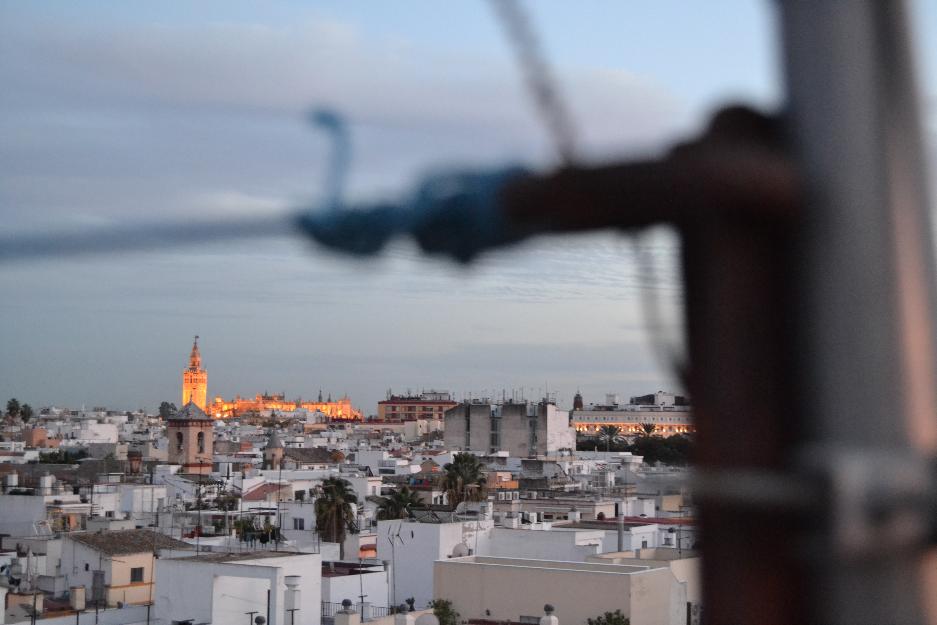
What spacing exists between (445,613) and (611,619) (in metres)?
2.74

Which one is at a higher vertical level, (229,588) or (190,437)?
(190,437)

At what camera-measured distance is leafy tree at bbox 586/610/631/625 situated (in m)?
18.8

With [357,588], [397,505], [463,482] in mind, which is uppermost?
[463,482]

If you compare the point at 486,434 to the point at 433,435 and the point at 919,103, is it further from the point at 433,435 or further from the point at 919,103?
the point at 919,103

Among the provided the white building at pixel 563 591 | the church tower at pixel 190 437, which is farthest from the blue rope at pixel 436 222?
the church tower at pixel 190 437

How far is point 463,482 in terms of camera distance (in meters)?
41.6

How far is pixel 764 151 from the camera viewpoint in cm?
160

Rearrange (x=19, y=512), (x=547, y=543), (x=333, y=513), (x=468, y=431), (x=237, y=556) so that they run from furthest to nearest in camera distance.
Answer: (x=468, y=431) → (x=19, y=512) → (x=333, y=513) → (x=547, y=543) → (x=237, y=556)

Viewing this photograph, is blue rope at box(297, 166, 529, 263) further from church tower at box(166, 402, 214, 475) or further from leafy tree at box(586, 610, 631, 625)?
church tower at box(166, 402, 214, 475)

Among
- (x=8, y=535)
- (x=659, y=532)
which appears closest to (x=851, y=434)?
(x=659, y=532)

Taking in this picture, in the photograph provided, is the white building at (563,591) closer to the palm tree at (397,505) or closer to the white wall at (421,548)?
the white wall at (421,548)

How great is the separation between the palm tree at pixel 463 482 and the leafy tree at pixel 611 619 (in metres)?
21.4

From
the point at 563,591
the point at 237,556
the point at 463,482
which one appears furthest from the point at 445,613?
the point at 463,482

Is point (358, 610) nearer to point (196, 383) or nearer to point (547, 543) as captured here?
point (547, 543)
